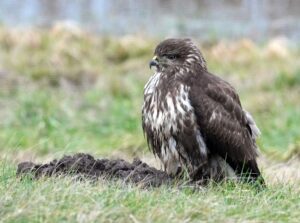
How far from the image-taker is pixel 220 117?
811cm

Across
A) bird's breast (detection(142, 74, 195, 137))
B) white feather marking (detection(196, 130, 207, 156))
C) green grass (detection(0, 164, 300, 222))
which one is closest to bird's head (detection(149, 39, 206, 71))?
bird's breast (detection(142, 74, 195, 137))

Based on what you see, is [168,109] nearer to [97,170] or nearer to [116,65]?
[97,170]

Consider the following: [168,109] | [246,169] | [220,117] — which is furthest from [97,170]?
[246,169]

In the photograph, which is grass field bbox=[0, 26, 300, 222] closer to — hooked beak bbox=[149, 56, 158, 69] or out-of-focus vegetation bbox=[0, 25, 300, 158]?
out-of-focus vegetation bbox=[0, 25, 300, 158]

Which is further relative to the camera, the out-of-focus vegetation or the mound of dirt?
the out-of-focus vegetation

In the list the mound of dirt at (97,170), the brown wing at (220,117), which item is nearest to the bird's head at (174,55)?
the brown wing at (220,117)

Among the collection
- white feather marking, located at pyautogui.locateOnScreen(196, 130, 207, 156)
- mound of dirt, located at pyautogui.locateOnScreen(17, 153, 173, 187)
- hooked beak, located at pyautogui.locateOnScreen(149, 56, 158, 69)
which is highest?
hooked beak, located at pyautogui.locateOnScreen(149, 56, 158, 69)

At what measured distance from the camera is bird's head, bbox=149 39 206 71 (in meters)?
8.47

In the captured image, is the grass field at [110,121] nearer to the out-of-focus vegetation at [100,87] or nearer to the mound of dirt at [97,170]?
the out-of-focus vegetation at [100,87]

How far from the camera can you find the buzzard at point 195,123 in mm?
7961

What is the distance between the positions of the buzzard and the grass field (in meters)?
0.45

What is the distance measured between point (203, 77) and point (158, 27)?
14.0 meters

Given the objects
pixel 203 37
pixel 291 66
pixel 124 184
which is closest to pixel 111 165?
pixel 124 184

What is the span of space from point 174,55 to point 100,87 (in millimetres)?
7933
